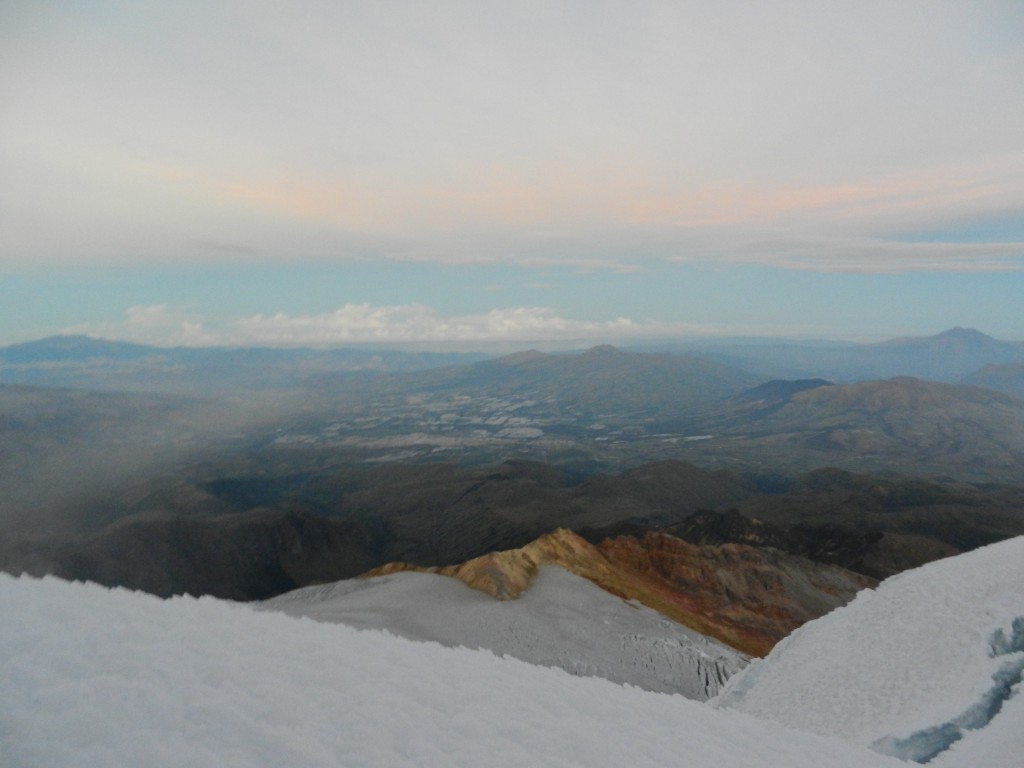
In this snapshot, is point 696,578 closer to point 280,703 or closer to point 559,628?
point 559,628

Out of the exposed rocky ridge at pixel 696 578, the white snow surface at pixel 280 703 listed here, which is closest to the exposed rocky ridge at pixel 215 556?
the exposed rocky ridge at pixel 696 578

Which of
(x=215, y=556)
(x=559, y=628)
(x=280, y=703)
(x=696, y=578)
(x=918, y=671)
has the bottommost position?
(x=215, y=556)

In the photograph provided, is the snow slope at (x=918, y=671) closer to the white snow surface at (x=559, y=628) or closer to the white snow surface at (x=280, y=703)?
the white snow surface at (x=280, y=703)

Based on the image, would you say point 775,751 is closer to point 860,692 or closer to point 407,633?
point 860,692

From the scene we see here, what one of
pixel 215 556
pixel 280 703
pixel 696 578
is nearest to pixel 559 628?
pixel 280 703

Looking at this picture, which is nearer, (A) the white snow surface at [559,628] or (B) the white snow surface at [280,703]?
(B) the white snow surface at [280,703]

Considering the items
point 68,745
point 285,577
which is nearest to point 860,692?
point 68,745

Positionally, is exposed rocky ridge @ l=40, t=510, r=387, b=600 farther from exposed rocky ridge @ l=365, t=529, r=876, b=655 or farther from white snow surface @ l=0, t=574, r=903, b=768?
white snow surface @ l=0, t=574, r=903, b=768
